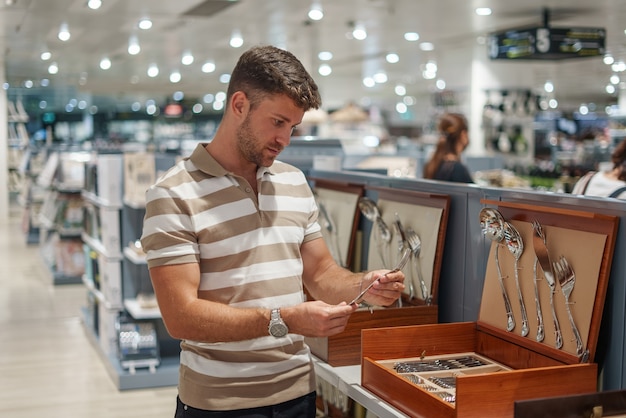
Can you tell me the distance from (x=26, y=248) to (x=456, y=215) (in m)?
11.3

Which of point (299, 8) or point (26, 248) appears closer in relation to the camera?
point (299, 8)

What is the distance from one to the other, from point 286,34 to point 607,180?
8.24 meters

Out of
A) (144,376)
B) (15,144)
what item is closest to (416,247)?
(144,376)

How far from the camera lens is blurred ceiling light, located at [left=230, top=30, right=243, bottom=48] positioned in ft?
39.7

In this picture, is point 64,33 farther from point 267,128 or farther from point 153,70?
point 267,128

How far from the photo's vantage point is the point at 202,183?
2125 mm

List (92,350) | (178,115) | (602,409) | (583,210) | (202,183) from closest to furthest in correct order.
→ (602,409)
(202,183)
(583,210)
(92,350)
(178,115)

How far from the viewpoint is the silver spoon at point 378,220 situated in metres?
3.33

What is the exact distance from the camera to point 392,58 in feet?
51.7

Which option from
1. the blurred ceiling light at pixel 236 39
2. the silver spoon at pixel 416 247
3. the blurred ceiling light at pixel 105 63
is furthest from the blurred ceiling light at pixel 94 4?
the silver spoon at pixel 416 247

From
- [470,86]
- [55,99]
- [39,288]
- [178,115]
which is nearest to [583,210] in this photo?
A: [39,288]

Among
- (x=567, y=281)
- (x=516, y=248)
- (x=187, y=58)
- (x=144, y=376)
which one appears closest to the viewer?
(x=567, y=281)

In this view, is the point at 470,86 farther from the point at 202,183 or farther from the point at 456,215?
the point at 202,183

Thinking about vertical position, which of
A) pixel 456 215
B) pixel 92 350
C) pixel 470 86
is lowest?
pixel 92 350
